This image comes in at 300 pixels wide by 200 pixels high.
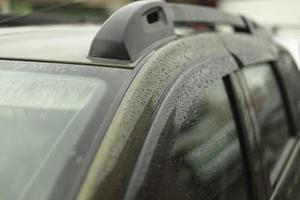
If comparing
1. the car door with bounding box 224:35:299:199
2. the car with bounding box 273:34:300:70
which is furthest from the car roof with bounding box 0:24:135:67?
the car with bounding box 273:34:300:70

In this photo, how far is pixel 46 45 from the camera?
6.77 feet

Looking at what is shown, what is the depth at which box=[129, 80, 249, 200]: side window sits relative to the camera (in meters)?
1.63

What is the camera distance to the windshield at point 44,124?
1.54 metres

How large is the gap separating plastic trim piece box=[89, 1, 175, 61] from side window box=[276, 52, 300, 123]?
4.66 feet

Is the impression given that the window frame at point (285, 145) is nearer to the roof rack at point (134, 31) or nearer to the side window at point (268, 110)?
the side window at point (268, 110)

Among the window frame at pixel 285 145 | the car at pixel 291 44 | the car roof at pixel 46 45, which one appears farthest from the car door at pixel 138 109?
the car at pixel 291 44

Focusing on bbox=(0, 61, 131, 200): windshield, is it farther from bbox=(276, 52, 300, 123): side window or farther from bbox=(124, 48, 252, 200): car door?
bbox=(276, 52, 300, 123): side window

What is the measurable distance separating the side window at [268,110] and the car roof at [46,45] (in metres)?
0.75


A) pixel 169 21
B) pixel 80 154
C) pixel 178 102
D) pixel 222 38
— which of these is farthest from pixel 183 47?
pixel 80 154

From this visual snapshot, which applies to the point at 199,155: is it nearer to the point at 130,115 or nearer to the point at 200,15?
the point at 130,115

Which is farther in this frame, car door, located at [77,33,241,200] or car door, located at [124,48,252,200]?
car door, located at [124,48,252,200]

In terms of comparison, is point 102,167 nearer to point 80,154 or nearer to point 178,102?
point 80,154

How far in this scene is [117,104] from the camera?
5.44 ft

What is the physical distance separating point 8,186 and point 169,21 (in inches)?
36.3
